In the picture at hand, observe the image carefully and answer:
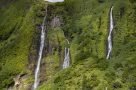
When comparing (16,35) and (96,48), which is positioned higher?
(16,35)

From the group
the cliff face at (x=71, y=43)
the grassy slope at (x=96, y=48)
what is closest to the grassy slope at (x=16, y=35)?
the cliff face at (x=71, y=43)

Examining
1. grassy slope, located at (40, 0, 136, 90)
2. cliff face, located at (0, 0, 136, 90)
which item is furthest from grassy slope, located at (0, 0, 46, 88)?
grassy slope, located at (40, 0, 136, 90)

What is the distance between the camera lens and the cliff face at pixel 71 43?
69.5 meters

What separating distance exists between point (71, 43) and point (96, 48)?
239 inches

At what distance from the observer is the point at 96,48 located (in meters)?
83.3

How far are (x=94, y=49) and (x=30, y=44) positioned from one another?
14102 millimetres

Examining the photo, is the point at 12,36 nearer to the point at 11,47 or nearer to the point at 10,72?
the point at 11,47

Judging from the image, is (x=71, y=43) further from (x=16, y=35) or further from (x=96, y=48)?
(x=16, y=35)

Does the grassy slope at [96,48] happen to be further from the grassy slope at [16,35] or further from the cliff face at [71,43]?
the grassy slope at [16,35]

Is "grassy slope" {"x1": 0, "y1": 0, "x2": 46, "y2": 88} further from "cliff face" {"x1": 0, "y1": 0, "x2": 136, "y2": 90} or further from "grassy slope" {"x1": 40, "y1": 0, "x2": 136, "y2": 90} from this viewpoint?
"grassy slope" {"x1": 40, "y1": 0, "x2": 136, "y2": 90}

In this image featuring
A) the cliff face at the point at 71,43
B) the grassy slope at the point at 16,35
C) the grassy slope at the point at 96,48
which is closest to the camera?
the grassy slope at the point at 96,48

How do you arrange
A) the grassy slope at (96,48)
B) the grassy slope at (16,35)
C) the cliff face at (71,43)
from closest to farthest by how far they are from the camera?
the grassy slope at (96,48) → the cliff face at (71,43) → the grassy slope at (16,35)

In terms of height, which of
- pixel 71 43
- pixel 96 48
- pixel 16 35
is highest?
pixel 16 35

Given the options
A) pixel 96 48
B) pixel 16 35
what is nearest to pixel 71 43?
pixel 96 48
